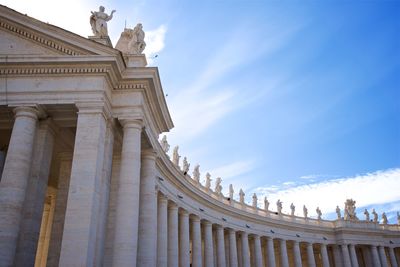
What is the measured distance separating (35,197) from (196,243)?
35760mm

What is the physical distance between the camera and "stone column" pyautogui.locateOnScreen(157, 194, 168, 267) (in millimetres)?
48266

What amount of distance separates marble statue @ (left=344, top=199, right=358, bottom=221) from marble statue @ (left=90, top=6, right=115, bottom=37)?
9049 centimetres

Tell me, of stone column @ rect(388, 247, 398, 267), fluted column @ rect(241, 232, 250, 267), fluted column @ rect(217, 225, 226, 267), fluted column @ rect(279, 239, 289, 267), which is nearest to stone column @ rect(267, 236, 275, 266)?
fluted column @ rect(279, 239, 289, 267)

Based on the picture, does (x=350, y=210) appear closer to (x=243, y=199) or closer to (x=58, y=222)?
(x=243, y=199)

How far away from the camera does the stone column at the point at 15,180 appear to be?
2772 cm

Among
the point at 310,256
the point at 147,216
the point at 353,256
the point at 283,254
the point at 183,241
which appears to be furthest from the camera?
the point at 353,256

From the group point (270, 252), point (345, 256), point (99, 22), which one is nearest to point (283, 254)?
point (270, 252)

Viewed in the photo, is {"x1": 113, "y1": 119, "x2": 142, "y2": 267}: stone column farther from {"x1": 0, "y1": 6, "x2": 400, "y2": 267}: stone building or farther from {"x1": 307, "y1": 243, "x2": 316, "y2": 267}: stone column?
{"x1": 307, "y1": 243, "x2": 316, "y2": 267}: stone column

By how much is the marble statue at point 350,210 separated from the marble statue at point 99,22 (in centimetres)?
9049

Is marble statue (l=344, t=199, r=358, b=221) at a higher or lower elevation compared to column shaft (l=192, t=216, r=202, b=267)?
higher

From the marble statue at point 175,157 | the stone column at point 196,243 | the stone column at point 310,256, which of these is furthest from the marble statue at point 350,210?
the marble statue at point 175,157

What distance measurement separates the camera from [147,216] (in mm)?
36500

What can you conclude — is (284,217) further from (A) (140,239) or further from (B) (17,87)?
(B) (17,87)

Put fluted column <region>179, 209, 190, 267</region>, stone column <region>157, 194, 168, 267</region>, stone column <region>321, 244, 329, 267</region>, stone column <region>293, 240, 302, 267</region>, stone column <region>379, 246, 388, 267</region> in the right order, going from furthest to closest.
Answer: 1. stone column <region>379, 246, 388, 267</region>
2. stone column <region>321, 244, 329, 267</region>
3. stone column <region>293, 240, 302, 267</region>
4. fluted column <region>179, 209, 190, 267</region>
5. stone column <region>157, 194, 168, 267</region>
